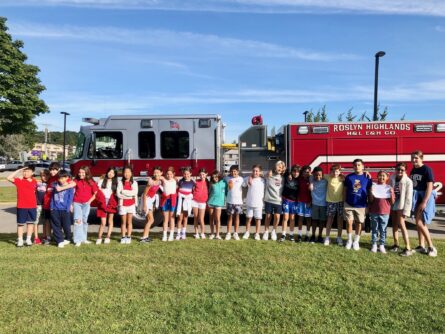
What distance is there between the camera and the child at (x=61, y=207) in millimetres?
7301

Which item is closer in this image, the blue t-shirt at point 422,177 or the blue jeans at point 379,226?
the blue t-shirt at point 422,177

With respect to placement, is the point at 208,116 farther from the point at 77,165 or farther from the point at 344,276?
the point at 344,276

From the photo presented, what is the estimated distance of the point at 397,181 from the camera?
6879mm

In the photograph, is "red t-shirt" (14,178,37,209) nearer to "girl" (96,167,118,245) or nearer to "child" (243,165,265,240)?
"girl" (96,167,118,245)

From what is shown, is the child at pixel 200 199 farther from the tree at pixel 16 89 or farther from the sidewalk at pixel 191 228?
the tree at pixel 16 89

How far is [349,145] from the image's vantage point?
31.4 ft

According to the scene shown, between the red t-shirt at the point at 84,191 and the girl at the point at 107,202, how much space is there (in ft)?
0.57

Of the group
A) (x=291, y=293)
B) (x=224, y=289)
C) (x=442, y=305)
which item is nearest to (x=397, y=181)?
(x=442, y=305)

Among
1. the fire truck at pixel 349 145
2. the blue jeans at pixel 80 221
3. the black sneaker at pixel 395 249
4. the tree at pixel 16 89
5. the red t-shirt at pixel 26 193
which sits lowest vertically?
the black sneaker at pixel 395 249

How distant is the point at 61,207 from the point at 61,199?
16cm

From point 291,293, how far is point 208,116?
6090 mm

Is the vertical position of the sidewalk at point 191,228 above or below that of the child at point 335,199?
below

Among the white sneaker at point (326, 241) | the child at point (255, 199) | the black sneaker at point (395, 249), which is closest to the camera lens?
the black sneaker at point (395, 249)

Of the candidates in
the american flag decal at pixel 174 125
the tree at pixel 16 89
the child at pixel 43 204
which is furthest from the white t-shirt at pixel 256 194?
the tree at pixel 16 89
